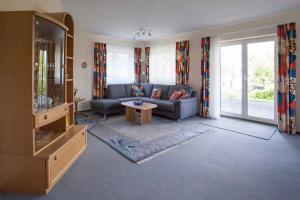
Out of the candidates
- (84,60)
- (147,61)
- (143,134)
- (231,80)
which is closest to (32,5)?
(143,134)

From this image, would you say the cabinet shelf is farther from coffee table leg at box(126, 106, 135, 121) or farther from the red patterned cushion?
the red patterned cushion

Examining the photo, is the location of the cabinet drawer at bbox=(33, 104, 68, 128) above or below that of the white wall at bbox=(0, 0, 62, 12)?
below

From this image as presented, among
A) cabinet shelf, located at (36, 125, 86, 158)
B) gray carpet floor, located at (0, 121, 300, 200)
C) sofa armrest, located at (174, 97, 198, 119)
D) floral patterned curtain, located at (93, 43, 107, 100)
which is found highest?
floral patterned curtain, located at (93, 43, 107, 100)

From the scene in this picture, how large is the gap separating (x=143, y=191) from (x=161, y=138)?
5.42 ft

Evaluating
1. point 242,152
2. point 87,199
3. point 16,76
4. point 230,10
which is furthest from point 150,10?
point 87,199

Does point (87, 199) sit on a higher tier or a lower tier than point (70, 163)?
lower

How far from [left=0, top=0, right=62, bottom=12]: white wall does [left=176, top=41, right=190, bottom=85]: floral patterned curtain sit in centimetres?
362

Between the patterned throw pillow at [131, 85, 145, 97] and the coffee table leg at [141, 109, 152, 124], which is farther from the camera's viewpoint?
the patterned throw pillow at [131, 85, 145, 97]

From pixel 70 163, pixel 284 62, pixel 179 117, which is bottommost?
pixel 70 163

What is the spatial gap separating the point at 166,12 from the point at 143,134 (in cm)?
256

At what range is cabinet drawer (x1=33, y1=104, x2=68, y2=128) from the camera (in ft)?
6.26

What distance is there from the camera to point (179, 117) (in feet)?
15.8

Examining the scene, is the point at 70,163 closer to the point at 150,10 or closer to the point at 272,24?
the point at 150,10

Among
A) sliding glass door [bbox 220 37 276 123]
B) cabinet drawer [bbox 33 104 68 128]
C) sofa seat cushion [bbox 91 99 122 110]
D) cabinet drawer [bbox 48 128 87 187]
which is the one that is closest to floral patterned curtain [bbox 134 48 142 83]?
sofa seat cushion [bbox 91 99 122 110]
